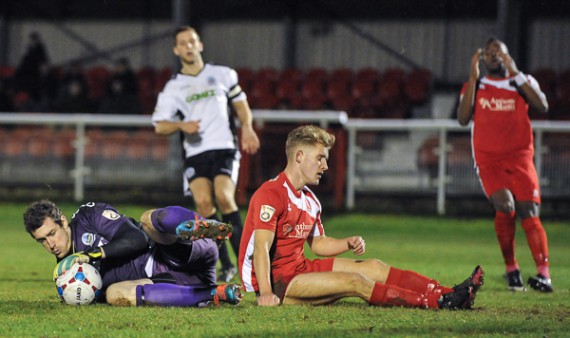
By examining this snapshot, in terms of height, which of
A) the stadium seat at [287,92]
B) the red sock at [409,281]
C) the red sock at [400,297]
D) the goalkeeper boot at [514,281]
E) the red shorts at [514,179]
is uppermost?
the stadium seat at [287,92]

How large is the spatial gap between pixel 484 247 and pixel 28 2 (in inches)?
701

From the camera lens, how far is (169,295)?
280 inches

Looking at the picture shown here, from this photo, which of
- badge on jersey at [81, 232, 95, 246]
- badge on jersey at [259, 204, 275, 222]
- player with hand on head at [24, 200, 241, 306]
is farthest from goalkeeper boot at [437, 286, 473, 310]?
badge on jersey at [81, 232, 95, 246]

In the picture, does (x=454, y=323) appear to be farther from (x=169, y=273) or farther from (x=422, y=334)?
(x=169, y=273)

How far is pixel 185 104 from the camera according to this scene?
991 centimetres

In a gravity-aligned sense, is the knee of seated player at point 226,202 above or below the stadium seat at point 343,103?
below

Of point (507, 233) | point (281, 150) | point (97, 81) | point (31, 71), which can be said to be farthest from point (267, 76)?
point (507, 233)

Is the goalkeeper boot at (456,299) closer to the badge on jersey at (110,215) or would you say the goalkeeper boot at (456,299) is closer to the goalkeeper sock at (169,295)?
the goalkeeper sock at (169,295)

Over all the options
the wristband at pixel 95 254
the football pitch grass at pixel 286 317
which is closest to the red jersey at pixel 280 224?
the football pitch grass at pixel 286 317

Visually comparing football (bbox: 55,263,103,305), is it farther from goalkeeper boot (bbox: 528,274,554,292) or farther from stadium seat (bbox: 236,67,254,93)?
stadium seat (bbox: 236,67,254,93)

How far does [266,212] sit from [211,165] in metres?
2.92

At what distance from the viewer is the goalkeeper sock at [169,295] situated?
7102mm

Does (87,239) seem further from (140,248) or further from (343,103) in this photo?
(343,103)

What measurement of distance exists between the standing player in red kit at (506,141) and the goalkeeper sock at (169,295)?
3.31 meters
